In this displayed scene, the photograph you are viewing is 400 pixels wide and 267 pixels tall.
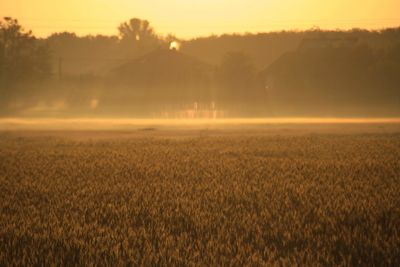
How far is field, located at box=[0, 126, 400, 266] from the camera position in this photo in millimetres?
4910

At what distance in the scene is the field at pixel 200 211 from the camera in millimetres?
4910

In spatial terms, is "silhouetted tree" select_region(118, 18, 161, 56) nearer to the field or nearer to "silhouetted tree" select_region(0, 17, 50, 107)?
"silhouetted tree" select_region(0, 17, 50, 107)

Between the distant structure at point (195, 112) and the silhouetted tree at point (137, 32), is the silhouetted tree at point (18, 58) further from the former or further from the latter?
the silhouetted tree at point (137, 32)

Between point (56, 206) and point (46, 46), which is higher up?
point (46, 46)

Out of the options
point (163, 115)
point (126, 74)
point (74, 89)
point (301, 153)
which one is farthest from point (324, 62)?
point (301, 153)

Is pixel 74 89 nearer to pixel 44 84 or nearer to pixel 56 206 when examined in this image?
pixel 44 84

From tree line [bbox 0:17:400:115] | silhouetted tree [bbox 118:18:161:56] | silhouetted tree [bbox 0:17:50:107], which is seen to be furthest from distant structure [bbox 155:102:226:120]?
silhouetted tree [bbox 118:18:161:56]

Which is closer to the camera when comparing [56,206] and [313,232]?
[313,232]

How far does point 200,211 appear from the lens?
263 inches

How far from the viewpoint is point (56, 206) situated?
699 centimetres

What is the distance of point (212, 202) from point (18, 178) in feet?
14.0

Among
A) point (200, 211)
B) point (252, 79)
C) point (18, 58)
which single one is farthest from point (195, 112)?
A: point (200, 211)

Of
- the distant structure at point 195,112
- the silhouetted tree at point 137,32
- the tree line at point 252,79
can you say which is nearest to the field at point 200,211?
the distant structure at point 195,112

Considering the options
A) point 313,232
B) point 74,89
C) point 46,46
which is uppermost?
point 46,46
